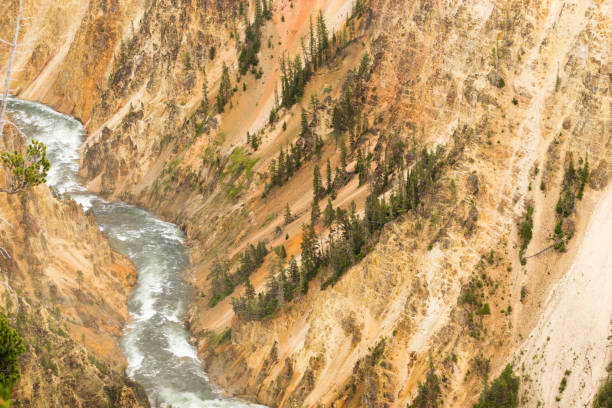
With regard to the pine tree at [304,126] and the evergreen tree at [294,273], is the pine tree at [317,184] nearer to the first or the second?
the pine tree at [304,126]

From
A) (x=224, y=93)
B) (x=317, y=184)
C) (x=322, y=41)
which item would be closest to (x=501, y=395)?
(x=317, y=184)

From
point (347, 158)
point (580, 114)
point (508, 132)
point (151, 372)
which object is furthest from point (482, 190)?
point (151, 372)

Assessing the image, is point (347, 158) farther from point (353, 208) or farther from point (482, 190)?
point (482, 190)

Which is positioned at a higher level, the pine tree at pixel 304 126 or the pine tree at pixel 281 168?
the pine tree at pixel 304 126

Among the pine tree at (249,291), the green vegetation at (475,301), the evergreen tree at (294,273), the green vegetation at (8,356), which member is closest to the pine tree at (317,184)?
the evergreen tree at (294,273)

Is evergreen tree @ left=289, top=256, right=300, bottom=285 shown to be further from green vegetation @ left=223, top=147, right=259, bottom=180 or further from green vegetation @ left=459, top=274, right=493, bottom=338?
green vegetation @ left=223, top=147, right=259, bottom=180

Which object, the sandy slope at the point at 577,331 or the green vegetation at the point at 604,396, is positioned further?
the sandy slope at the point at 577,331
